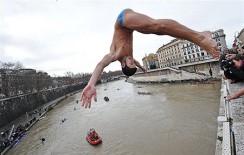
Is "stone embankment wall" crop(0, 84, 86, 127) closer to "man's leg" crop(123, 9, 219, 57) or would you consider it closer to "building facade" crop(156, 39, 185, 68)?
"man's leg" crop(123, 9, 219, 57)

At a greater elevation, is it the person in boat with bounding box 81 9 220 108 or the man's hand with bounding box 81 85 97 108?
the person in boat with bounding box 81 9 220 108

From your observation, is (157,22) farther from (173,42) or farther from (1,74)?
(173,42)

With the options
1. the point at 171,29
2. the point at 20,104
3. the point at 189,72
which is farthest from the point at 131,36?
the point at 20,104

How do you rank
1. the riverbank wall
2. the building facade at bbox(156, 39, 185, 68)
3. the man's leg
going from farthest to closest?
1. the building facade at bbox(156, 39, 185, 68)
2. the riverbank wall
3. the man's leg

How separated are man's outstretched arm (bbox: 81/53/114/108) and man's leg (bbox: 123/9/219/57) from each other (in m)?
0.57

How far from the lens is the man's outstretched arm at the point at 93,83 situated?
198 centimetres

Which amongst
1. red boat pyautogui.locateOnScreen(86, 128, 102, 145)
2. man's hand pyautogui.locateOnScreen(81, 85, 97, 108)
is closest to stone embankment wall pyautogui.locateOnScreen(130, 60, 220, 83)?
red boat pyautogui.locateOnScreen(86, 128, 102, 145)

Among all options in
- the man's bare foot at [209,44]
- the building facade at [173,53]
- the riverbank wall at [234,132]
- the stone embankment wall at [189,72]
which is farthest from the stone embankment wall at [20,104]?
the building facade at [173,53]

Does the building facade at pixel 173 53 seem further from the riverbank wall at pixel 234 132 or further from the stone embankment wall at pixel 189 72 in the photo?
the riverbank wall at pixel 234 132

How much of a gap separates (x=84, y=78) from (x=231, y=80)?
324 feet

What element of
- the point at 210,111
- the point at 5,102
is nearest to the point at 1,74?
the point at 5,102

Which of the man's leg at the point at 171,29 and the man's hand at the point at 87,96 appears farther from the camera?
the man's hand at the point at 87,96

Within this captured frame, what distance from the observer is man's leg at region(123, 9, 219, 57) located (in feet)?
5.82

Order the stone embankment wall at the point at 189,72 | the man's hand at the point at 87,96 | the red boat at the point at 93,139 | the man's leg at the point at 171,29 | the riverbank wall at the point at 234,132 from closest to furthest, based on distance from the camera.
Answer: the man's leg at the point at 171,29 → the man's hand at the point at 87,96 → the riverbank wall at the point at 234,132 → the red boat at the point at 93,139 → the stone embankment wall at the point at 189,72
